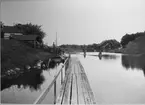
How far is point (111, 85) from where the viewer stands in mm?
3482

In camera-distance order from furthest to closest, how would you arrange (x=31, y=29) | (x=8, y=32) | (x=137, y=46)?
(x=31, y=29) < (x=137, y=46) < (x=8, y=32)

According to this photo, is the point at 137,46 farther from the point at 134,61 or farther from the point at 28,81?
the point at 28,81

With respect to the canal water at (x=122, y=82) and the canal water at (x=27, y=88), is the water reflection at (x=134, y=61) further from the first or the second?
the canal water at (x=27, y=88)

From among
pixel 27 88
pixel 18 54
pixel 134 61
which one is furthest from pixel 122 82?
pixel 18 54

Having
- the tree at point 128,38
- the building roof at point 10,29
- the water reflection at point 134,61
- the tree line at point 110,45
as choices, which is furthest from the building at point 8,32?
the water reflection at point 134,61

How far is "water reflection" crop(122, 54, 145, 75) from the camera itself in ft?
9.84

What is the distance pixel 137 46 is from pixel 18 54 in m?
2.67

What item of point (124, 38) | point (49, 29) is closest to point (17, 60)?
point (49, 29)

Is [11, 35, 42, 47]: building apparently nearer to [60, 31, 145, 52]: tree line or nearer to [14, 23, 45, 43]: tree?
[14, 23, 45, 43]: tree

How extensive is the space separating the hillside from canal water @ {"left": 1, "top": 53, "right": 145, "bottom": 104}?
0.10m

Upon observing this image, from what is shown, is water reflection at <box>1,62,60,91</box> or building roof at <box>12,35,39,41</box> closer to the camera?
building roof at <box>12,35,39,41</box>

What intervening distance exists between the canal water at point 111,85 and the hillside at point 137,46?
10 cm

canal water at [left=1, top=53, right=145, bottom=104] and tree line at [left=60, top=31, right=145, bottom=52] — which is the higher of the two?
tree line at [left=60, top=31, right=145, bottom=52]

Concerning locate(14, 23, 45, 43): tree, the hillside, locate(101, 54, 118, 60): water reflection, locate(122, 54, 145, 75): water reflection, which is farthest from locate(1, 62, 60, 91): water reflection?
the hillside
